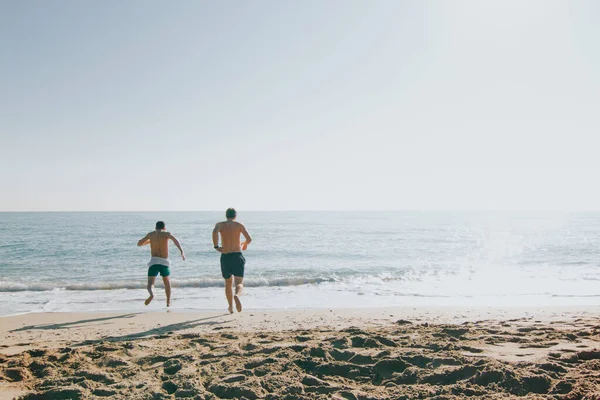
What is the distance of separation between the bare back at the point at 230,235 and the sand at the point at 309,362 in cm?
166

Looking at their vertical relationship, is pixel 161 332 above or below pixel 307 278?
above

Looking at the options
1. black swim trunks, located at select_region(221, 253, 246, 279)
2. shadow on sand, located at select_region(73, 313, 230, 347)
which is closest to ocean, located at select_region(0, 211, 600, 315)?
black swim trunks, located at select_region(221, 253, 246, 279)

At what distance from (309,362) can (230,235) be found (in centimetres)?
421

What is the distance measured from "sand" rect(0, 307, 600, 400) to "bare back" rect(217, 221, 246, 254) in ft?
5.44

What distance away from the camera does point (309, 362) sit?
4293mm

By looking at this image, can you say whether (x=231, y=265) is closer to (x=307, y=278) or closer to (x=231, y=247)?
(x=231, y=247)

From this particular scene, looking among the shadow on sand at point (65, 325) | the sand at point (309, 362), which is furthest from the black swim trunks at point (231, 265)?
the shadow on sand at point (65, 325)

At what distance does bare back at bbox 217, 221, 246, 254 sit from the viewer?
8.12 m

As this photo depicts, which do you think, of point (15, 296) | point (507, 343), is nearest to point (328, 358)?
point (507, 343)

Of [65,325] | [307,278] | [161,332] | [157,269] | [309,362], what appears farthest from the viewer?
[307,278]

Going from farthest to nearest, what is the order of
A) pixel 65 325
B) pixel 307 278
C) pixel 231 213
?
pixel 307 278, pixel 231 213, pixel 65 325

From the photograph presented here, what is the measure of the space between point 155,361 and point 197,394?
1220 millimetres

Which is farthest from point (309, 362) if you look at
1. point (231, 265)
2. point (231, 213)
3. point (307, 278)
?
point (307, 278)

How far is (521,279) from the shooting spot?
1418cm
